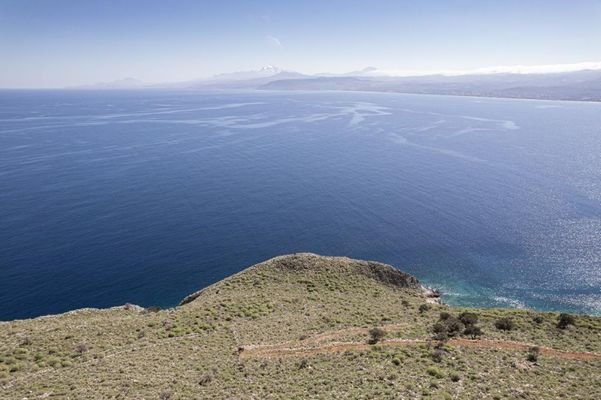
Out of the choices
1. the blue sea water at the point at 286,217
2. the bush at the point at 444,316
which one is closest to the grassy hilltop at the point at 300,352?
the bush at the point at 444,316

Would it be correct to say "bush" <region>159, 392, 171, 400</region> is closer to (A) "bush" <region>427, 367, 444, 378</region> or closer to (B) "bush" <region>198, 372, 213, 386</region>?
(B) "bush" <region>198, 372, 213, 386</region>

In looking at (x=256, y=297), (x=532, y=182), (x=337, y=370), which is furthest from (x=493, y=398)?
(x=532, y=182)

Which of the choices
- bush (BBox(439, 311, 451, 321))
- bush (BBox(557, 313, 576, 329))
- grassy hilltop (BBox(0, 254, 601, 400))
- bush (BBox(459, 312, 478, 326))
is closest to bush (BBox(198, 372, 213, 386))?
grassy hilltop (BBox(0, 254, 601, 400))

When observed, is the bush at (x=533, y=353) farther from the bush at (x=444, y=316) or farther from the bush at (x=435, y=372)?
the bush at (x=444, y=316)

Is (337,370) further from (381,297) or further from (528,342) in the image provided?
(381,297)

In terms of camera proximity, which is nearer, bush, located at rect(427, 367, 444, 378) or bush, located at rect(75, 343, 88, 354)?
bush, located at rect(427, 367, 444, 378)
